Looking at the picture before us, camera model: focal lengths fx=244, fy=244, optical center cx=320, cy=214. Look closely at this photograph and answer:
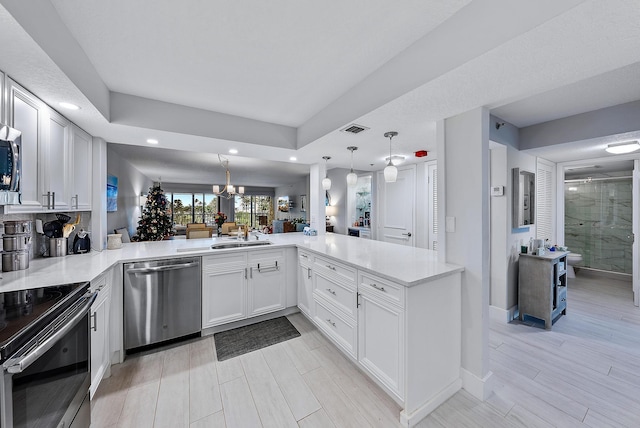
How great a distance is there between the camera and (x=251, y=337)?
104 inches

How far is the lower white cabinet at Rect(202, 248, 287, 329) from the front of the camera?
8.68ft

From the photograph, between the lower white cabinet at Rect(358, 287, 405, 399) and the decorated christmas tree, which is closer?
the lower white cabinet at Rect(358, 287, 405, 399)

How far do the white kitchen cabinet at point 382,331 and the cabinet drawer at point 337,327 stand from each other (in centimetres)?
11

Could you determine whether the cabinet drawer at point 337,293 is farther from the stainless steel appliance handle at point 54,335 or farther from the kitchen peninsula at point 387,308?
the stainless steel appliance handle at point 54,335

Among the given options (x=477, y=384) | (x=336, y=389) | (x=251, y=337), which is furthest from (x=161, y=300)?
(x=477, y=384)

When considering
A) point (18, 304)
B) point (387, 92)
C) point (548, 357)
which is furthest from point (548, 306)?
Answer: point (18, 304)

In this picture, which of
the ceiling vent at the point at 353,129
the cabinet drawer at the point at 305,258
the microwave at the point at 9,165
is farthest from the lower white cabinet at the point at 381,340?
the microwave at the point at 9,165

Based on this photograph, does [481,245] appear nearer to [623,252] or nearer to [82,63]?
[82,63]

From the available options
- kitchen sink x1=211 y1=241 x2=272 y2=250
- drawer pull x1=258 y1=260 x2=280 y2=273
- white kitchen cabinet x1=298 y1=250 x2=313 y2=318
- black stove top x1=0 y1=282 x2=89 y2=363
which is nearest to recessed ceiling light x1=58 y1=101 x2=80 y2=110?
black stove top x1=0 y1=282 x2=89 y2=363

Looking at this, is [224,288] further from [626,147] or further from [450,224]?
[626,147]

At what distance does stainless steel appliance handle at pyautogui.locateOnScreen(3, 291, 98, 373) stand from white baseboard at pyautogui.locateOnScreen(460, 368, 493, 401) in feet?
8.28

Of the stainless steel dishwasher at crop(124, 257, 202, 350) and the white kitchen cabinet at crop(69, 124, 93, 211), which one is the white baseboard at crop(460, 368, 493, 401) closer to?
the stainless steel dishwasher at crop(124, 257, 202, 350)

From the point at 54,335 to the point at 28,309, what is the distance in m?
0.19

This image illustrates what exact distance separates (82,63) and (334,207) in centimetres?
528
